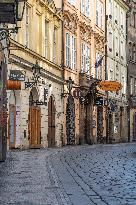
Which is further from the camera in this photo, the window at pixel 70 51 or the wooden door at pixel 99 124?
the wooden door at pixel 99 124

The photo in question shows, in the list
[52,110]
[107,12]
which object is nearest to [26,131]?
[52,110]

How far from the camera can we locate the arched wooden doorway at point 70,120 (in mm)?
35375

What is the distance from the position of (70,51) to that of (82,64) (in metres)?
3.19

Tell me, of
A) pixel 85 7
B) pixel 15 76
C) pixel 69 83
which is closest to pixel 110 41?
pixel 85 7

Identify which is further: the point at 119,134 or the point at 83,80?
the point at 119,134

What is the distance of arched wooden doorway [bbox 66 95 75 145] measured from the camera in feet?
116

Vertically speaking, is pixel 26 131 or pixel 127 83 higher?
pixel 127 83

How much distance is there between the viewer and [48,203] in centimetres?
846

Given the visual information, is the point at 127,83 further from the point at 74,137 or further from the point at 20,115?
the point at 20,115

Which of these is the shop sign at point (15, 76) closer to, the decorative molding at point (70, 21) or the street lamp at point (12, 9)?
the street lamp at point (12, 9)

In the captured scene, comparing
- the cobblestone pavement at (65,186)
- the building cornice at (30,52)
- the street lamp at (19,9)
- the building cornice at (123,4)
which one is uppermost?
the building cornice at (123,4)

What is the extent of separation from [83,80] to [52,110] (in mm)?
5907

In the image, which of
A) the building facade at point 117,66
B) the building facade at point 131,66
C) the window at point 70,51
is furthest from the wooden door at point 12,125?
the building facade at point 131,66

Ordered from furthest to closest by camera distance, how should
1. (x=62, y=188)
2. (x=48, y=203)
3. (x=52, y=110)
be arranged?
(x=52, y=110), (x=62, y=188), (x=48, y=203)
